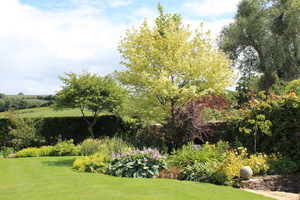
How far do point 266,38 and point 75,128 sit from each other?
15.9 metres

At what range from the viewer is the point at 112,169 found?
704 centimetres

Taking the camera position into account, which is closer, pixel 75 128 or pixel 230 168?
pixel 230 168

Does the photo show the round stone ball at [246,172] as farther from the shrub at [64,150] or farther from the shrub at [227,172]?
the shrub at [64,150]

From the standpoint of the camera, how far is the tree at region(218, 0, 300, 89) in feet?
58.4

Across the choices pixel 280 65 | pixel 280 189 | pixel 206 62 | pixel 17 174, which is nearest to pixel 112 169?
pixel 17 174

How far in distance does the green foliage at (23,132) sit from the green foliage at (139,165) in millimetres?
8356

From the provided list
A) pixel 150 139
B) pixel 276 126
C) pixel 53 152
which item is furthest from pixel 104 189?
pixel 53 152

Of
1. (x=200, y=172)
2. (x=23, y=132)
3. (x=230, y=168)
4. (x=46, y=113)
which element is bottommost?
(x=200, y=172)

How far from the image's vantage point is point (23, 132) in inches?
537

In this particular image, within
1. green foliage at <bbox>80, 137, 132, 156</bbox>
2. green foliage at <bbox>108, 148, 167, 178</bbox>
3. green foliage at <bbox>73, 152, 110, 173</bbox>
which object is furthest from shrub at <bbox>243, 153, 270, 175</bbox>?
green foliage at <bbox>73, 152, 110, 173</bbox>

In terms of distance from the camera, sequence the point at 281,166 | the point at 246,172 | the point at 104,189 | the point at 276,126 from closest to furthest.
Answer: the point at 104,189, the point at 246,172, the point at 281,166, the point at 276,126

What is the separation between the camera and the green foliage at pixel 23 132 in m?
13.4

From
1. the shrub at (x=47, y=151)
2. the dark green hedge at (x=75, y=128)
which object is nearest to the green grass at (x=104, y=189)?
the shrub at (x=47, y=151)

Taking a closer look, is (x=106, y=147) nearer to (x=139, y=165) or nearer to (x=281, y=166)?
(x=139, y=165)
